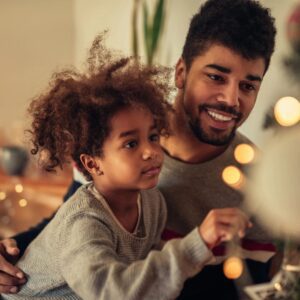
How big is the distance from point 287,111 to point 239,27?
18 cm

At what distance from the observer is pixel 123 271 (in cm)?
70

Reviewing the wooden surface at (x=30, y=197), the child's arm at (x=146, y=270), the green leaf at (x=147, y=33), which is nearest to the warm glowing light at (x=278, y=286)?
the child's arm at (x=146, y=270)

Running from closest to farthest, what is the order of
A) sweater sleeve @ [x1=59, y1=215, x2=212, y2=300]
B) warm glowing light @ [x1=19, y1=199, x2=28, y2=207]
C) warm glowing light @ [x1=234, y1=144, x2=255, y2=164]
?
sweater sleeve @ [x1=59, y1=215, x2=212, y2=300]
warm glowing light @ [x1=234, y1=144, x2=255, y2=164]
warm glowing light @ [x1=19, y1=199, x2=28, y2=207]

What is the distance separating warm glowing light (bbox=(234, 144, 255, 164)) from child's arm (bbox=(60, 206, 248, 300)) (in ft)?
0.45

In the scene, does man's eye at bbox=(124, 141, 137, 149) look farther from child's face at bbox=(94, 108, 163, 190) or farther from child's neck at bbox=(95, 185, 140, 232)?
child's neck at bbox=(95, 185, 140, 232)

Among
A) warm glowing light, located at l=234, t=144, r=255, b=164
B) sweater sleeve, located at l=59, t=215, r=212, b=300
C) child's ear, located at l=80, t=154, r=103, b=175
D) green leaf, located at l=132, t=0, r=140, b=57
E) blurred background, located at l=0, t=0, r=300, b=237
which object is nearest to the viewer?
sweater sleeve, located at l=59, t=215, r=212, b=300

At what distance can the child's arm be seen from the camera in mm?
681

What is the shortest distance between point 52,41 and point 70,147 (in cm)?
166

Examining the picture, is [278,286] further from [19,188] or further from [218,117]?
[19,188]

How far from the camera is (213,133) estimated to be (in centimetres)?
89

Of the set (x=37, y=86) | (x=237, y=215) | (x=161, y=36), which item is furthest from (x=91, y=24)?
(x=37, y=86)

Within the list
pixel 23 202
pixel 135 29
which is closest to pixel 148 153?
pixel 135 29

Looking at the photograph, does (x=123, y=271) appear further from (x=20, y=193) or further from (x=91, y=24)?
(x=20, y=193)

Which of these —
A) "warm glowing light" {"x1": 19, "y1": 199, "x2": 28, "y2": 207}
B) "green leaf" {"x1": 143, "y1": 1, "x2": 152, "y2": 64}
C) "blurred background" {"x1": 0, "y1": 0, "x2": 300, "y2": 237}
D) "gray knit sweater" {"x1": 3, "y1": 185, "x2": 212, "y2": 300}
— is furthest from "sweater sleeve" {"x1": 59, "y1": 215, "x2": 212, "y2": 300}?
"warm glowing light" {"x1": 19, "y1": 199, "x2": 28, "y2": 207}
